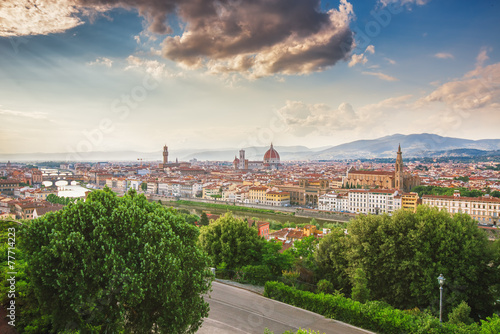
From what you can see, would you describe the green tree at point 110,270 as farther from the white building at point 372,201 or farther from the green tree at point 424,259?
the white building at point 372,201

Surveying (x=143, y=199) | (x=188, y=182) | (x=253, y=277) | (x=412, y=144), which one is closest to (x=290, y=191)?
(x=188, y=182)

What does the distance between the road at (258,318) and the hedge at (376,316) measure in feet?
0.44

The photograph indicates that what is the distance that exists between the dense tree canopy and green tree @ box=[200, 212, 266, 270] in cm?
194

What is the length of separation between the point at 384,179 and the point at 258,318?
41.4 meters

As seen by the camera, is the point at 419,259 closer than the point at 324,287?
No

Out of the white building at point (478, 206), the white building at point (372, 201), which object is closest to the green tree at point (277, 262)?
the white building at point (478, 206)

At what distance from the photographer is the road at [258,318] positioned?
5.01m

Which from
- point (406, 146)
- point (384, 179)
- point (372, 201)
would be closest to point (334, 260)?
point (372, 201)

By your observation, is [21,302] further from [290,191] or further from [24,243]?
[290,191]

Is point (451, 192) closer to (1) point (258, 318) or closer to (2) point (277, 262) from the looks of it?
(2) point (277, 262)

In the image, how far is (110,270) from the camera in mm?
3629

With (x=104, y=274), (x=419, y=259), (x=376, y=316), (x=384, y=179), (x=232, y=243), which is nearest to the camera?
(x=104, y=274)

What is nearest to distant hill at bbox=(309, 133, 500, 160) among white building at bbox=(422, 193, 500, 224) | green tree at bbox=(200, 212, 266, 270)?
white building at bbox=(422, 193, 500, 224)

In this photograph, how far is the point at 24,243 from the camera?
12.2ft
